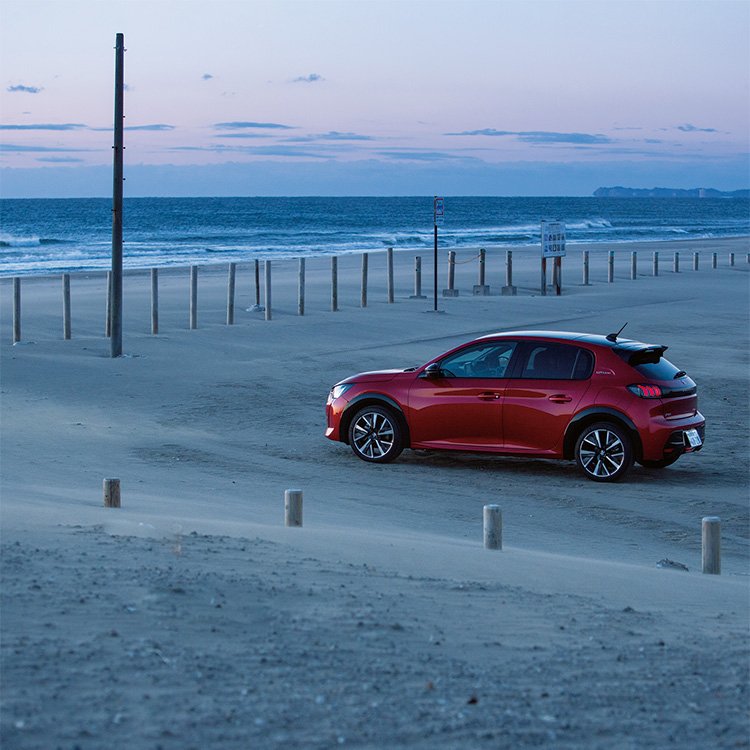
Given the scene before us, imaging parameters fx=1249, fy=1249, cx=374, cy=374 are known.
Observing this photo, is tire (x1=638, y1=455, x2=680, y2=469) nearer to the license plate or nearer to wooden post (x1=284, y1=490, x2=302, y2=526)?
the license plate

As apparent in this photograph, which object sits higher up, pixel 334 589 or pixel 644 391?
pixel 644 391

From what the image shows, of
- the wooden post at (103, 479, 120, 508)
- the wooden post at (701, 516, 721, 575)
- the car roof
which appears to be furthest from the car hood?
the wooden post at (701, 516, 721, 575)

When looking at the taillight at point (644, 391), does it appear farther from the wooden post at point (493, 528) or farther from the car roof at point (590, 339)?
the wooden post at point (493, 528)

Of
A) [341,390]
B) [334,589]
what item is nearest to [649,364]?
[341,390]

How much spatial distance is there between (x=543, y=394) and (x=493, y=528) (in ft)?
12.9

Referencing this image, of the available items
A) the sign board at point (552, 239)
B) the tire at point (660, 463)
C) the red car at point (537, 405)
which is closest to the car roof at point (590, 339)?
the red car at point (537, 405)

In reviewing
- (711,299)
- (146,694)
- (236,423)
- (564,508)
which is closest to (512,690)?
(146,694)

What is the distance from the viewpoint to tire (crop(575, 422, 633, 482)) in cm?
1273

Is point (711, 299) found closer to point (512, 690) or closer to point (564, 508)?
point (564, 508)

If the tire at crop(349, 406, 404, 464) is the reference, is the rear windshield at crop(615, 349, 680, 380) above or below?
above

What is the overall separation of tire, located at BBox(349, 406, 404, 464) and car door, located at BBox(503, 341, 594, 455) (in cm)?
126

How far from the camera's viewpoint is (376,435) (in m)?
13.7

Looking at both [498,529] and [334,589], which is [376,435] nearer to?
[498,529]

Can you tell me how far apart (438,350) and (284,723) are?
18.8 meters
